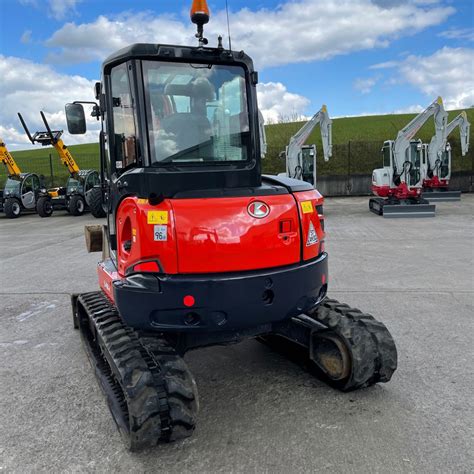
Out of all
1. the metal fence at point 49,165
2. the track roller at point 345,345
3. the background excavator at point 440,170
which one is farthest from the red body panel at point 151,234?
the metal fence at point 49,165

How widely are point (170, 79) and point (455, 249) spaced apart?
305 inches

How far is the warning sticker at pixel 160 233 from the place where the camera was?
9.29ft

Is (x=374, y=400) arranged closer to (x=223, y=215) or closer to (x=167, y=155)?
(x=223, y=215)

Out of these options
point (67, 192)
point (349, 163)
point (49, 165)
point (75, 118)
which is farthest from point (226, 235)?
point (49, 165)

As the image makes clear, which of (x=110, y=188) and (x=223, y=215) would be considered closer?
(x=223, y=215)

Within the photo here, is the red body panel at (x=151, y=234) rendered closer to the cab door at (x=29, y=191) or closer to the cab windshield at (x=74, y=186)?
the cab windshield at (x=74, y=186)

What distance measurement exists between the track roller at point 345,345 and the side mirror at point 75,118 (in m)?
2.37

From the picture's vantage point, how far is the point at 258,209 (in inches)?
118

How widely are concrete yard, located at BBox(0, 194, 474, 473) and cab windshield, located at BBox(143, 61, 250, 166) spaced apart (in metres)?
1.83

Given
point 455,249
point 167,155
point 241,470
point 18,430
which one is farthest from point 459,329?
point 455,249

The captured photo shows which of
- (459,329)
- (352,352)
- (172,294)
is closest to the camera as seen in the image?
(172,294)

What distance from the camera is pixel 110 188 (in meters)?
3.66

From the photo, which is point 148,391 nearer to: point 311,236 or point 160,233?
point 160,233

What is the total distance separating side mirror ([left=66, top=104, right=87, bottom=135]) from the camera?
3.77 m
